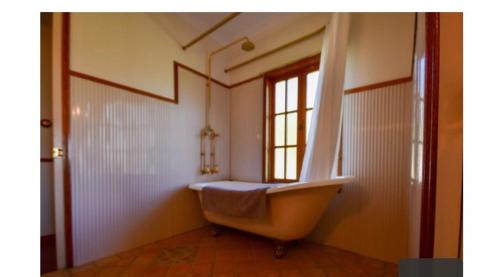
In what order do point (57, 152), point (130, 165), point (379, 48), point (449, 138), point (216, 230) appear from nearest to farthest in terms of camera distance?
point (449, 138) → point (57, 152) → point (379, 48) → point (130, 165) → point (216, 230)

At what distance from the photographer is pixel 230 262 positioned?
135 centimetres

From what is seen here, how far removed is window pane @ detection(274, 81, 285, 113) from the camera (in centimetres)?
212

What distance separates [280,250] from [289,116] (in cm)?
133

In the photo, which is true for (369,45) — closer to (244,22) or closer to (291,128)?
(291,128)

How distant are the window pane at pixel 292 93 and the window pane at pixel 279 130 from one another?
0.14 m

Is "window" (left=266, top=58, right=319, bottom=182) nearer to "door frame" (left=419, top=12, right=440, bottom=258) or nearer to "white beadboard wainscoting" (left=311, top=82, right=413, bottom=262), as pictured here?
"white beadboard wainscoting" (left=311, top=82, right=413, bottom=262)

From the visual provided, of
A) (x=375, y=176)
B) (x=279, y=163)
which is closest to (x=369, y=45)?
(x=375, y=176)

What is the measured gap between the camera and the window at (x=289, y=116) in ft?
6.27

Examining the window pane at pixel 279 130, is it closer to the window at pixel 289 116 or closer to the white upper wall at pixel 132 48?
the window at pixel 289 116

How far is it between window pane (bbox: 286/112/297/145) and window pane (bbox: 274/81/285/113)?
0.46ft

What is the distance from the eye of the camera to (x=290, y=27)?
6.39 feet

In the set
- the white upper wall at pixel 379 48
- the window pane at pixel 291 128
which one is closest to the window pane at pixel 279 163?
the window pane at pixel 291 128
